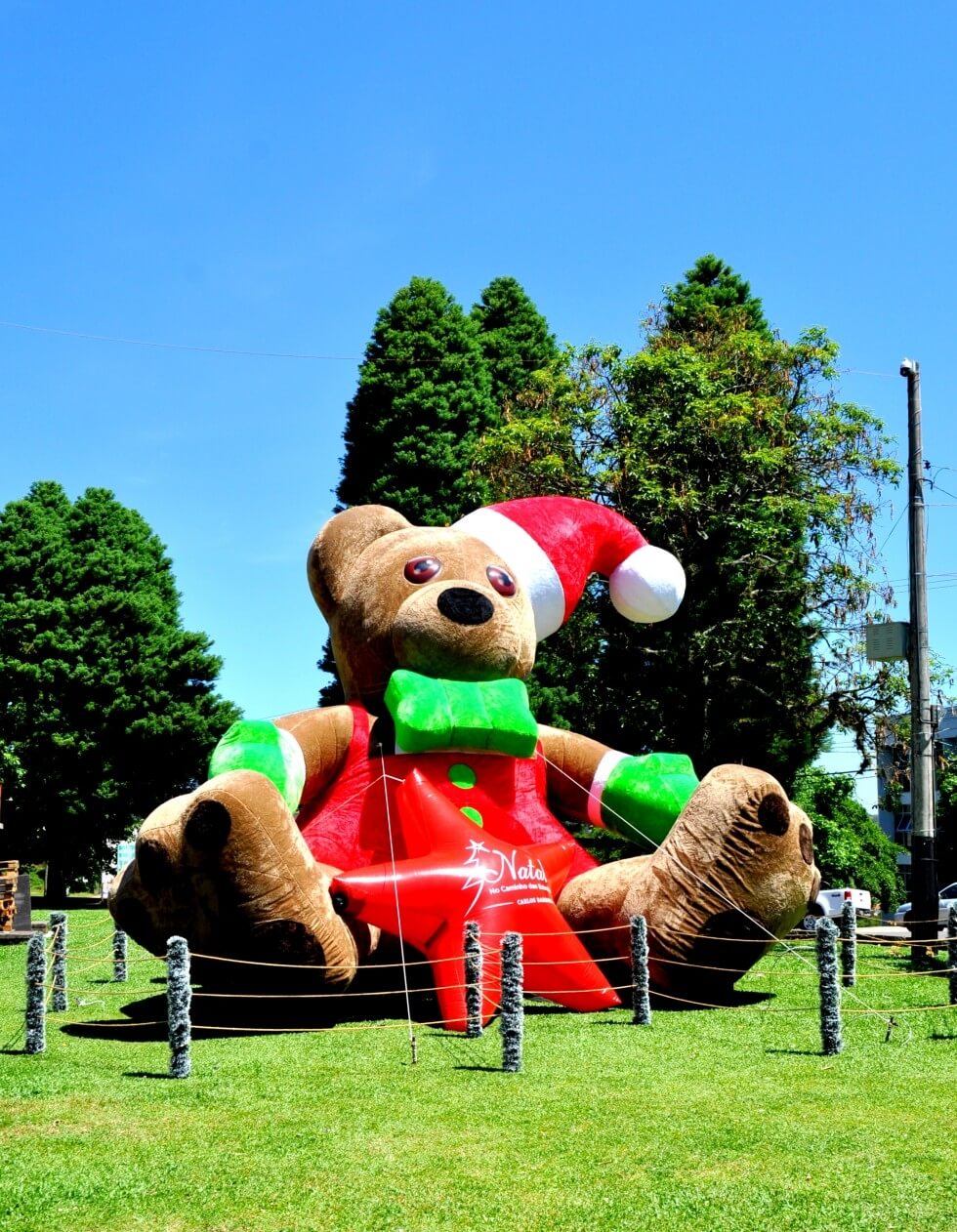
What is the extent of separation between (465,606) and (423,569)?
73 cm

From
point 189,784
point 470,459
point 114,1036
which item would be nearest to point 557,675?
point 470,459

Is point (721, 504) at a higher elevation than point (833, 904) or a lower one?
higher

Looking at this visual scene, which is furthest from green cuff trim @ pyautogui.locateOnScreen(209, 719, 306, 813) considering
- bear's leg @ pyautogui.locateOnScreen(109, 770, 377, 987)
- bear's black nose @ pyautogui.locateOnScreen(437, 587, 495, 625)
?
bear's black nose @ pyautogui.locateOnScreen(437, 587, 495, 625)

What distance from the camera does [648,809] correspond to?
12.8 m

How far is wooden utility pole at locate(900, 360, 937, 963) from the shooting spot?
55.0 feet

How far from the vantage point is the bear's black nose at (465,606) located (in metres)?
12.1

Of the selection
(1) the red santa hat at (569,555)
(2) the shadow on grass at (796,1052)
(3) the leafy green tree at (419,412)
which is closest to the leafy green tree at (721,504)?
(3) the leafy green tree at (419,412)

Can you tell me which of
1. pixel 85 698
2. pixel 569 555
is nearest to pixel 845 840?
pixel 85 698

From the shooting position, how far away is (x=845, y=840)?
3222cm

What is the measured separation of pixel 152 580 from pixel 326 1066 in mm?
25937

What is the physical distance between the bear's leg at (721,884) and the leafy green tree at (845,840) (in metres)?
17.5

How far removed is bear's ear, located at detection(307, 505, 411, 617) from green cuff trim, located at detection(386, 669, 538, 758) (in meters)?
1.68

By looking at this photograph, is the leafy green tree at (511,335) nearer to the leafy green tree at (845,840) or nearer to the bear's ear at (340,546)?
the leafy green tree at (845,840)

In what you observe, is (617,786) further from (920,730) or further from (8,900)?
(8,900)
